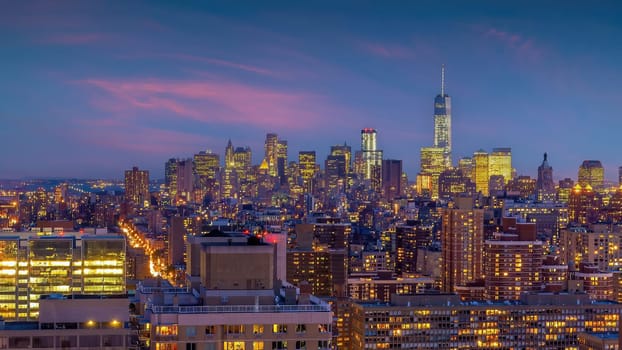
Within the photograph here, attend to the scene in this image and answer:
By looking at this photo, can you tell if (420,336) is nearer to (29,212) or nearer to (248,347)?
(248,347)

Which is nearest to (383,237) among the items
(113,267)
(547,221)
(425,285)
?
(547,221)

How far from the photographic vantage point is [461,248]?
392 feet

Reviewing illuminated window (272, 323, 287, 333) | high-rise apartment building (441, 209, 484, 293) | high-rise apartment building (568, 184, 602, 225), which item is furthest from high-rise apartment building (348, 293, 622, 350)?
high-rise apartment building (568, 184, 602, 225)

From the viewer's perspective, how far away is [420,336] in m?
75.9

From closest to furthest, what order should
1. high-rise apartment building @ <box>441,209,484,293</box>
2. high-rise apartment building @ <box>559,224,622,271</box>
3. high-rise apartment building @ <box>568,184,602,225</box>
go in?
high-rise apartment building @ <box>441,209,484,293</box> < high-rise apartment building @ <box>559,224,622,271</box> < high-rise apartment building @ <box>568,184,602,225</box>

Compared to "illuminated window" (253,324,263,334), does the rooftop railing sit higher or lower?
higher

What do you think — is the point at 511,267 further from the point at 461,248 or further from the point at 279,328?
the point at 279,328

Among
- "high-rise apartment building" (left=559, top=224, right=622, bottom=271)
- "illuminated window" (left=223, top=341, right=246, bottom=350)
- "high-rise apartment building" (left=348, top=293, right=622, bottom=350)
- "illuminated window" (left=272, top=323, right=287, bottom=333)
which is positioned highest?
"illuminated window" (left=272, top=323, right=287, bottom=333)

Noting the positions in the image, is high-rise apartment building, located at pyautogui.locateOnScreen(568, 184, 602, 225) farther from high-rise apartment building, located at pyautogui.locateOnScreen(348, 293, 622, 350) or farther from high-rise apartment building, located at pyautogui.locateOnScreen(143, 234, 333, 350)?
high-rise apartment building, located at pyautogui.locateOnScreen(143, 234, 333, 350)

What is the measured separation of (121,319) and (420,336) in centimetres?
5032

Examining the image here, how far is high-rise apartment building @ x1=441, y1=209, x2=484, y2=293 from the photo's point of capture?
4604 inches

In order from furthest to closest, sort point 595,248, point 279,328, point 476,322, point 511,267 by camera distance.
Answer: point 595,248 < point 511,267 < point 476,322 < point 279,328

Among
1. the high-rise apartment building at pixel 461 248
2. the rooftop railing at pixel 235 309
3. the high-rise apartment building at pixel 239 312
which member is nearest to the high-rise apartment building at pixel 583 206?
the high-rise apartment building at pixel 461 248

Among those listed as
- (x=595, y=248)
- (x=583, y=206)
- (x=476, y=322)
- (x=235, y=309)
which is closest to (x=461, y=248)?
(x=595, y=248)
